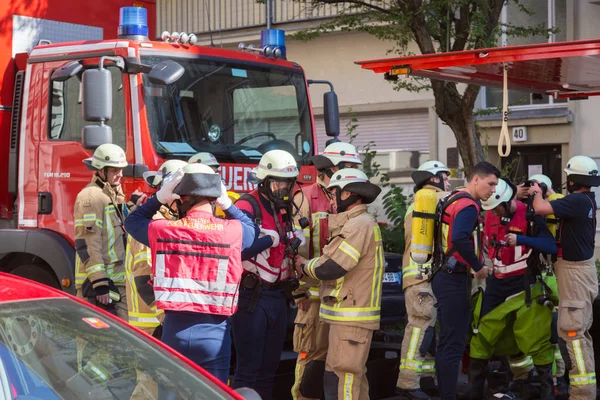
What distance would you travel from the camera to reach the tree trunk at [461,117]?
11.1 meters

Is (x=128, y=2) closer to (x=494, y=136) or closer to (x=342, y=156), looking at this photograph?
(x=342, y=156)

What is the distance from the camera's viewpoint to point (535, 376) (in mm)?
8078

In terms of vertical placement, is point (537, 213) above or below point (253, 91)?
below

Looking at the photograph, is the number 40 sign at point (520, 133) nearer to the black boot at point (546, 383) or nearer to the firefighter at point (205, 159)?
the black boot at point (546, 383)

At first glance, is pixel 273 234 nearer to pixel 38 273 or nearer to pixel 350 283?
pixel 350 283

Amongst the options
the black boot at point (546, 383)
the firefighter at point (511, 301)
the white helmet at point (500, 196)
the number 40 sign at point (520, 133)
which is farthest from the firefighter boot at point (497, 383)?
the number 40 sign at point (520, 133)

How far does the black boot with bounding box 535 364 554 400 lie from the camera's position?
7473 mm

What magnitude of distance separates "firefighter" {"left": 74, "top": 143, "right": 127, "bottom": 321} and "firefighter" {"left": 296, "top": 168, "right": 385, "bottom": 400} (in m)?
1.61

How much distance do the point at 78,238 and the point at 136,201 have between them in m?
0.51

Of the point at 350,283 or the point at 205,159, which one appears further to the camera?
the point at 205,159

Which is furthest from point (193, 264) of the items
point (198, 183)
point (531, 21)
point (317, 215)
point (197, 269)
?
point (531, 21)

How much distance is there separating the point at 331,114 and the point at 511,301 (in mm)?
2660

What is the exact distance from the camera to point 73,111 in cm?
766

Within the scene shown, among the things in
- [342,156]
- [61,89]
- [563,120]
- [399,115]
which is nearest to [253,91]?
[342,156]
